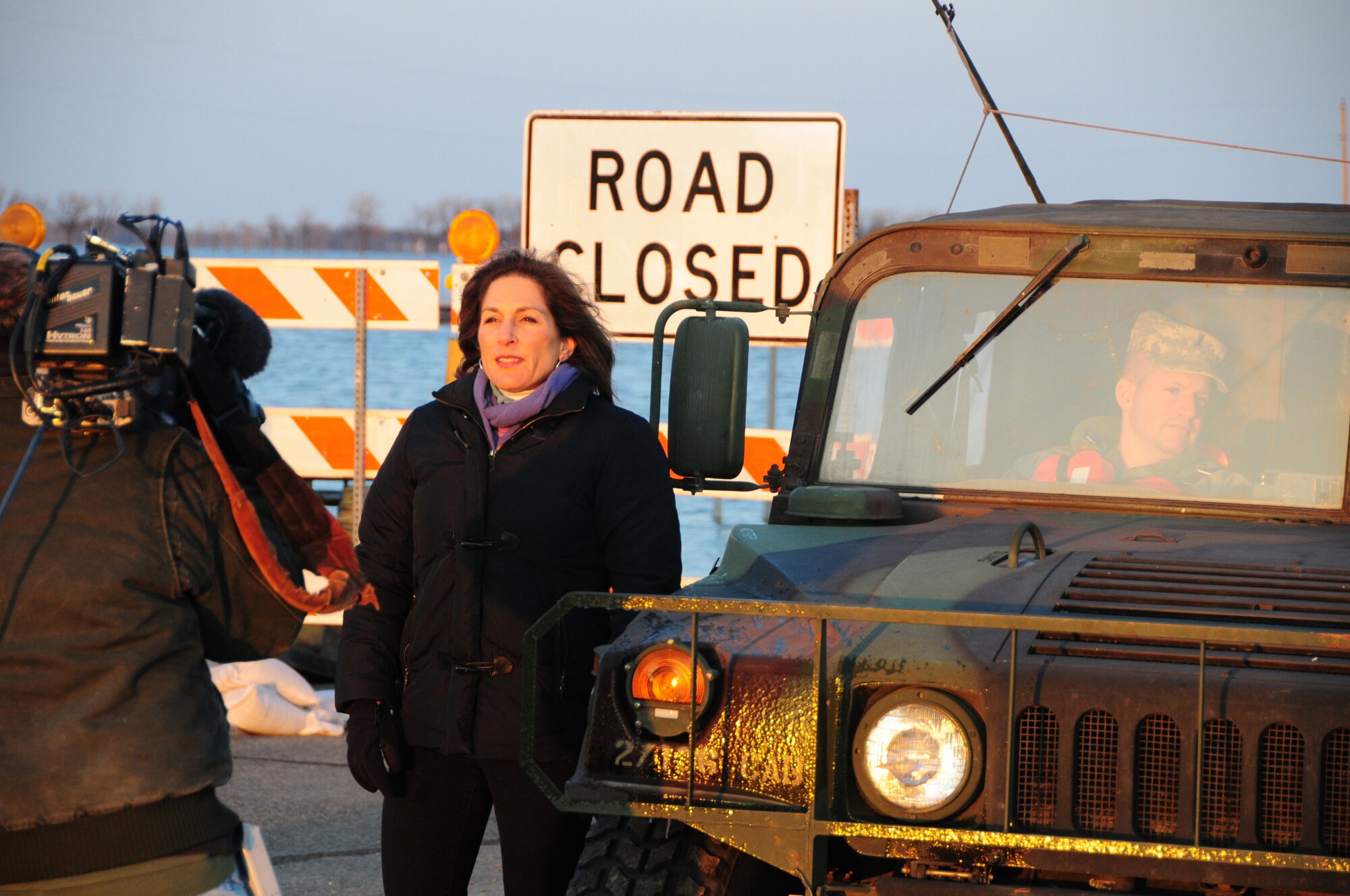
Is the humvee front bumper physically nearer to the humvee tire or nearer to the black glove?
the humvee tire

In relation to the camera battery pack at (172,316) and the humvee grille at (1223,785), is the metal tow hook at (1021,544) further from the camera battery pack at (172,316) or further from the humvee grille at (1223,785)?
the camera battery pack at (172,316)

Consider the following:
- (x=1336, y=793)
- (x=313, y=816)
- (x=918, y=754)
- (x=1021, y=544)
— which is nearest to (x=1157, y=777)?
(x=1336, y=793)

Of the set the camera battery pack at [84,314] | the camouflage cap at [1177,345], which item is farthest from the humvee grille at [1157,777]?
the camera battery pack at [84,314]

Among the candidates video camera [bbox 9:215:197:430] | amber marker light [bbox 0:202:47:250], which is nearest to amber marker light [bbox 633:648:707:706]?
video camera [bbox 9:215:197:430]

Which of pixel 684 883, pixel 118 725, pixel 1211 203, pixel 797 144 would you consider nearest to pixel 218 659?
pixel 118 725

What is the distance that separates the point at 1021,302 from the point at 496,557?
153cm

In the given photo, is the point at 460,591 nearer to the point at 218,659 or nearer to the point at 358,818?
the point at 218,659

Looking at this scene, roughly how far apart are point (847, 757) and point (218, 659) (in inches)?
42.5

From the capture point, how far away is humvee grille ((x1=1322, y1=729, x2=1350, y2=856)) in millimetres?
2383

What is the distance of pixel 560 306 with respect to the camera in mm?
3506

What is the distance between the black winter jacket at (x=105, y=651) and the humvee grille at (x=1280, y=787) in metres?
1.65

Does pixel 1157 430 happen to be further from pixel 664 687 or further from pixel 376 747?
pixel 376 747

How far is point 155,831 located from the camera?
90.6 inches

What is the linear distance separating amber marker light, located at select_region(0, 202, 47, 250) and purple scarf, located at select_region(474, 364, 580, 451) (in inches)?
231
